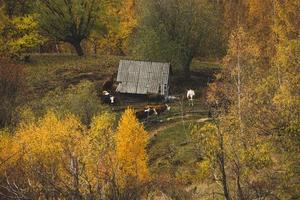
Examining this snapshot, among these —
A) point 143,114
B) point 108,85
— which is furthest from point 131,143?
point 108,85

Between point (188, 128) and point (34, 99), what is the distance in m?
17.0

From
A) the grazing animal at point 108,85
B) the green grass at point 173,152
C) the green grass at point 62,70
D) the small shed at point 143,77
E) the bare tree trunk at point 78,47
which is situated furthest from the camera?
the bare tree trunk at point 78,47

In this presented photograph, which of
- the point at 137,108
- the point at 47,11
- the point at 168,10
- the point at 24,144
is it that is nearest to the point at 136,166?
the point at 24,144

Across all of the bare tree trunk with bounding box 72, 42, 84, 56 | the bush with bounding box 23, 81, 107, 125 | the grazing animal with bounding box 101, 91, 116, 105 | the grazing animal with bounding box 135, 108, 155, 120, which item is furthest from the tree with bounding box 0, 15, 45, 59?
the grazing animal with bounding box 135, 108, 155, 120

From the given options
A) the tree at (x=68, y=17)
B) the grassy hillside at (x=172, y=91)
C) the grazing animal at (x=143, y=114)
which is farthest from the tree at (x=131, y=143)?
the tree at (x=68, y=17)

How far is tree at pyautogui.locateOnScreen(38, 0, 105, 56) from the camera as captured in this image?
221 ft

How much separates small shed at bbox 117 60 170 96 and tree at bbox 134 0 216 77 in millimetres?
2041

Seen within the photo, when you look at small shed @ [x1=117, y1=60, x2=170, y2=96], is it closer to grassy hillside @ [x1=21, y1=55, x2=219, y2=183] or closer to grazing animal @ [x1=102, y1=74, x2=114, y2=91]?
grazing animal @ [x1=102, y1=74, x2=114, y2=91]

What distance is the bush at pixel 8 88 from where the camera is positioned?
153 feet

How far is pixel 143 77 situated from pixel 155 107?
744 centimetres

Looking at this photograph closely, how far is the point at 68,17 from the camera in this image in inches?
2655

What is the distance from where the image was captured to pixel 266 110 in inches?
1192

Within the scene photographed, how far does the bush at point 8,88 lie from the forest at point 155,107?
0.11 metres

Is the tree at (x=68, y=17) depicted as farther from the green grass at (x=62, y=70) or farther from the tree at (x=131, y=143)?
the tree at (x=131, y=143)
